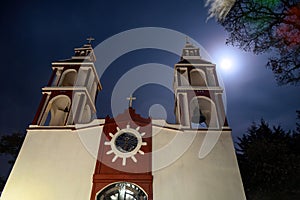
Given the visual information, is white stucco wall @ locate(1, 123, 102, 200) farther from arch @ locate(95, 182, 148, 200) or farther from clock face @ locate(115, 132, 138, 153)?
clock face @ locate(115, 132, 138, 153)

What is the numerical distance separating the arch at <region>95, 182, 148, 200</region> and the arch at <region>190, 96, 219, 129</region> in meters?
3.88

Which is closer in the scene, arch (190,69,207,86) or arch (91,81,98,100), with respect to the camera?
arch (190,69,207,86)

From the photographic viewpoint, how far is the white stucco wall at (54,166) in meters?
9.45

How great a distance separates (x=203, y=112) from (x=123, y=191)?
6.14 m

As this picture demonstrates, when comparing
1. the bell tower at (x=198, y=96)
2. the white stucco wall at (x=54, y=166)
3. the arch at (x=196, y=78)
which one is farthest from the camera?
the arch at (x=196, y=78)

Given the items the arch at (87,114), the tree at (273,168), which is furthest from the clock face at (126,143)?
the tree at (273,168)

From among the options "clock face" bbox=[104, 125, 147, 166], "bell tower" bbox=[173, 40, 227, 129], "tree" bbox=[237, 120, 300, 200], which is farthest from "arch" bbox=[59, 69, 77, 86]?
"tree" bbox=[237, 120, 300, 200]

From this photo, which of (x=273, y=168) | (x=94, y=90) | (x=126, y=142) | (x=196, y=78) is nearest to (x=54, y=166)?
(x=126, y=142)

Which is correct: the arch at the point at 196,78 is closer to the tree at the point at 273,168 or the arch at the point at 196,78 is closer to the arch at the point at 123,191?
the tree at the point at 273,168

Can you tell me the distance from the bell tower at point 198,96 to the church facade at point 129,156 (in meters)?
0.05

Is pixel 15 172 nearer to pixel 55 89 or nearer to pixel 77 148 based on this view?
pixel 77 148

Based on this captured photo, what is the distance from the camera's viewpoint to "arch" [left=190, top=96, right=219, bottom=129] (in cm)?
1220

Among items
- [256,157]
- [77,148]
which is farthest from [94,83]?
[256,157]

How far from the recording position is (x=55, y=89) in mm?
13102
